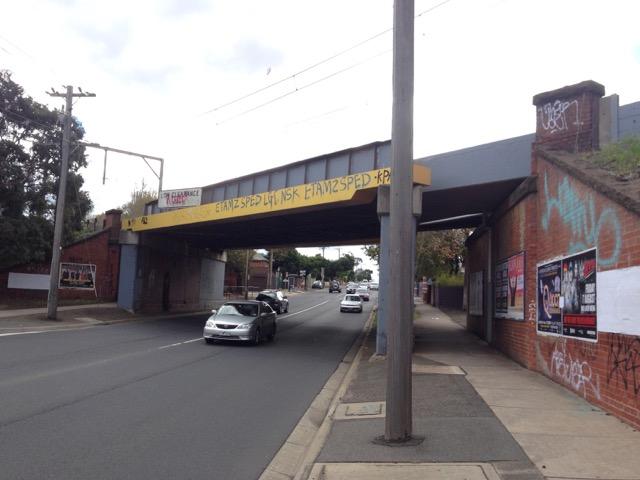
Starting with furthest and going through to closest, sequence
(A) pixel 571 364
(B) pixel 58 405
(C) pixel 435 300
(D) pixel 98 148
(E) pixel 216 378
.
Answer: (C) pixel 435 300
(D) pixel 98 148
(E) pixel 216 378
(A) pixel 571 364
(B) pixel 58 405

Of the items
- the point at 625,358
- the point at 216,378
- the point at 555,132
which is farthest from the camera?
the point at 555,132

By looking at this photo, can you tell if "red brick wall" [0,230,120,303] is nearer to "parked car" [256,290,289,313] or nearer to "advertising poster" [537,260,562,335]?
"parked car" [256,290,289,313]

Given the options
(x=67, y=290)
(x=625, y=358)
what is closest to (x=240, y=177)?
(x=67, y=290)

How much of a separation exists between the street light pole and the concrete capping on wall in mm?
2910

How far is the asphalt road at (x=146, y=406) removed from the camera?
5.88 m

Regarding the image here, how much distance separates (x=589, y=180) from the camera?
8.91 m

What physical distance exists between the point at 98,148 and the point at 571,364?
65.5ft

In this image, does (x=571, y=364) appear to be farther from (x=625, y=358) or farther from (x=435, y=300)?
(x=435, y=300)

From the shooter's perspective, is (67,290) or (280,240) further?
(280,240)

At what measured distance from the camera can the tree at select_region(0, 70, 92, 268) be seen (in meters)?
27.1

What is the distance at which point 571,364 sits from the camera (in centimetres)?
952

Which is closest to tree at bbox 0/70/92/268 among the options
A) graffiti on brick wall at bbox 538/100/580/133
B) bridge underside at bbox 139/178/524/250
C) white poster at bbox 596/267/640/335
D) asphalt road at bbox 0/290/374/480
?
bridge underside at bbox 139/178/524/250

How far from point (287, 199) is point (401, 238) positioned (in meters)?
13.5

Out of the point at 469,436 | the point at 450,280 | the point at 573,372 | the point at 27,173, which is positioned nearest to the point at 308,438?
the point at 469,436
